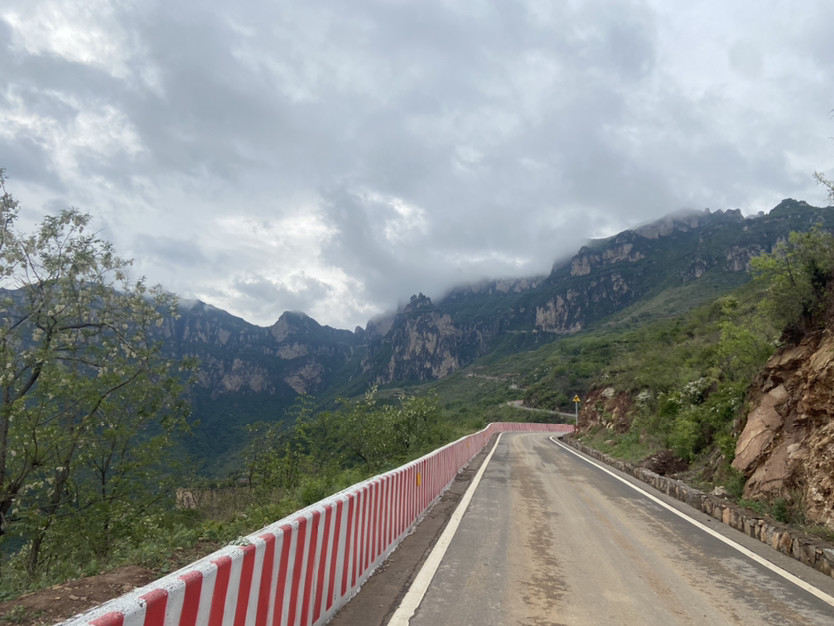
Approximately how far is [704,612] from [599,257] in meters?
206

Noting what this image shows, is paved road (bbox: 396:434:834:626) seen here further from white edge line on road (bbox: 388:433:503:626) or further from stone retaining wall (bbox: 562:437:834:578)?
stone retaining wall (bbox: 562:437:834:578)

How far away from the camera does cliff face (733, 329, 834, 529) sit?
7.55 m

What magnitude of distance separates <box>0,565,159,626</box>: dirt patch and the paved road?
2853 millimetres

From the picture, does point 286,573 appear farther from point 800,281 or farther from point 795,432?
point 800,281

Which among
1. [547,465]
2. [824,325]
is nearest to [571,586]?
[824,325]

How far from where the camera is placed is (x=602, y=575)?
18.4 ft

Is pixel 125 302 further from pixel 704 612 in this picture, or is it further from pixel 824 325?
pixel 824 325

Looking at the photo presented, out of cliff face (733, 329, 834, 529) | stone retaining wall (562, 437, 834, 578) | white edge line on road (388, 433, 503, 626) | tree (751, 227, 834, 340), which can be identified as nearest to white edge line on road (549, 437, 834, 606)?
stone retaining wall (562, 437, 834, 578)

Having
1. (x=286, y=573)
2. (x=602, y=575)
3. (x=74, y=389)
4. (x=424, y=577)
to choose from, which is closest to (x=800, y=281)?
(x=602, y=575)

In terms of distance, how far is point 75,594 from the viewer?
4.57 metres

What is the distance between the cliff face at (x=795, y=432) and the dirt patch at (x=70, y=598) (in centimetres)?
873

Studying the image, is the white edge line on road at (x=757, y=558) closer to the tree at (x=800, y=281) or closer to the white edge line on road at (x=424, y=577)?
the white edge line on road at (x=424, y=577)

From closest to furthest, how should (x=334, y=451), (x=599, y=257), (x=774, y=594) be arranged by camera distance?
(x=774, y=594) < (x=334, y=451) < (x=599, y=257)

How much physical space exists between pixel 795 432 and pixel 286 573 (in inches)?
370
